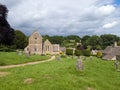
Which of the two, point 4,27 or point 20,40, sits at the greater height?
point 20,40

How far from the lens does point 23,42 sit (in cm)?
11962

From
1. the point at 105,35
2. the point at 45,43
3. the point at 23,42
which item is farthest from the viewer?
the point at 105,35

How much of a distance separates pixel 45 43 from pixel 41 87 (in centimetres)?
8029

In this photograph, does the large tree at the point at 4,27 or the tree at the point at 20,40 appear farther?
the tree at the point at 20,40

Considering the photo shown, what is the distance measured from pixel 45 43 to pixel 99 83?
7740cm

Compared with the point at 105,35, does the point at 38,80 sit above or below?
below

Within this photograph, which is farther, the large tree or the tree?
the tree

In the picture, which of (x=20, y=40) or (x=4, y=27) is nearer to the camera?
(x=4, y=27)

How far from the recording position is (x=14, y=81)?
62.5 ft

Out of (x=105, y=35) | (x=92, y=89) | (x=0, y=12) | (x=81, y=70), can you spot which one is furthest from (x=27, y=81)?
(x=105, y=35)

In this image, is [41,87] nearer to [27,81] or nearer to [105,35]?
[27,81]

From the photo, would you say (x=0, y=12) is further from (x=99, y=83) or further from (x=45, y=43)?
(x=45, y=43)

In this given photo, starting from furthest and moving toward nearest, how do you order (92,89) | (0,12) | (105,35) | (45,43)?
(105,35) → (45,43) → (0,12) → (92,89)

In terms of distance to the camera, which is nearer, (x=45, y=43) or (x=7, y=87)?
(x=7, y=87)
